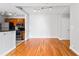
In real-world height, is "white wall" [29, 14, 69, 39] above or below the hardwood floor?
above

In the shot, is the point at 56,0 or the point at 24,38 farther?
the point at 24,38

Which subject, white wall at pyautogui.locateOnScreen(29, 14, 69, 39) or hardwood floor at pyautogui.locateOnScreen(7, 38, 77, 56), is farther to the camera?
white wall at pyautogui.locateOnScreen(29, 14, 69, 39)

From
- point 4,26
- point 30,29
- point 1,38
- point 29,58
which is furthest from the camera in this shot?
point 30,29

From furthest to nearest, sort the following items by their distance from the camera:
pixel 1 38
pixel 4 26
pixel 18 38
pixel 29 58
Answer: pixel 18 38 < pixel 4 26 < pixel 1 38 < pixel 29 58

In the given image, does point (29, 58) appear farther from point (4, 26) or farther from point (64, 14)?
point (64, 14)

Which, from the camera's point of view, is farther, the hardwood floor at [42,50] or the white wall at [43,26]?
the white wall at [43,26]

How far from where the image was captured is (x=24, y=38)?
11.5 meters

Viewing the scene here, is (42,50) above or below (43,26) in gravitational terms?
below

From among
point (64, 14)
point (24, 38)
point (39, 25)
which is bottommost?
point (24, 38)

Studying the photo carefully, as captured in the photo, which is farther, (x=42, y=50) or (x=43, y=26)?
(x=43, y=26)

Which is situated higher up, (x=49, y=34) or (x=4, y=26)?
(x=4, y=26)

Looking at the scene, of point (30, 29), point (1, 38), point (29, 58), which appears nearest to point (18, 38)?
point (30, 29)

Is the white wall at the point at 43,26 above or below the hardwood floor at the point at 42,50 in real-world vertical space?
above

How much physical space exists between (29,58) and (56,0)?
3.33 ft
